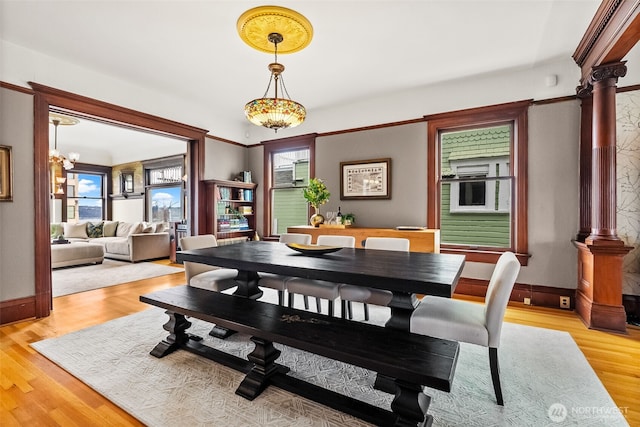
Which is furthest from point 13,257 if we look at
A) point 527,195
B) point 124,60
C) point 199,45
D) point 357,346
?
point 527,195

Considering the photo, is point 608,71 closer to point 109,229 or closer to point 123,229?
point 123,229

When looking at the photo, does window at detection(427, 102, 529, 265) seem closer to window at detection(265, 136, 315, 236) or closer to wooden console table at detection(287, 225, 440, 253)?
wooden console table at detection(287, 225, 440, 253)

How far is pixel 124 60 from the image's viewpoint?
354 centimetres

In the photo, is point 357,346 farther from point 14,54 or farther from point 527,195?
point 14,54

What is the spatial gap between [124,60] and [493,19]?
158 inches

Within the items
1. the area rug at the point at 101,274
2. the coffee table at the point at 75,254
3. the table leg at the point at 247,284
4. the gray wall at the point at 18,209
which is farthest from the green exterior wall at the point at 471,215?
the coffee table at the point at 75,254

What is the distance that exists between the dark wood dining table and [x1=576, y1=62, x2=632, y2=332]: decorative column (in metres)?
1.67

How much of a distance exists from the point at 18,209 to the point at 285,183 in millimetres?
3765

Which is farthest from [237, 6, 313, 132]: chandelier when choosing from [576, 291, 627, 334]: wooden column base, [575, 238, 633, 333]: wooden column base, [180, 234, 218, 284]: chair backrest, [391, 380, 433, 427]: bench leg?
[576, 291, 627, 334]: wooden column base

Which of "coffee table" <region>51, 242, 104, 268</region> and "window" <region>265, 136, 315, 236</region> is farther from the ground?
"window" <region>265, 136, 315, 236</region>

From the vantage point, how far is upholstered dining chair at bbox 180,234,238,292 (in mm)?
2859

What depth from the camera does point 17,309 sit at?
3.13m

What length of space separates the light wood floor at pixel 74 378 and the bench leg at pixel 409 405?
126 centimetres

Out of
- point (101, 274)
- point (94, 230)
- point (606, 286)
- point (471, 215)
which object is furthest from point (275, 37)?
point (94, 230)
